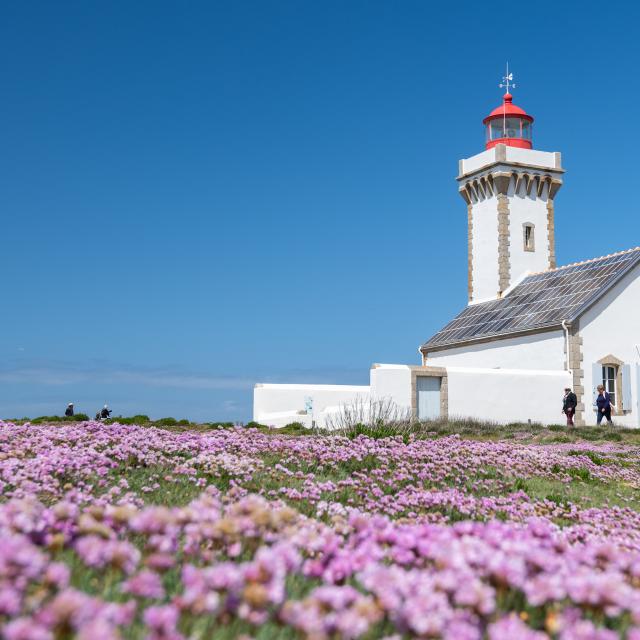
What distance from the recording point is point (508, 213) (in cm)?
4091

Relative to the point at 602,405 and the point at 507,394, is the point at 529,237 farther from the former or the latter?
the point at 602,405

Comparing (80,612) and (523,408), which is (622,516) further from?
(523,408)

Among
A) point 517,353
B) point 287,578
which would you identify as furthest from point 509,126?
point 287,578

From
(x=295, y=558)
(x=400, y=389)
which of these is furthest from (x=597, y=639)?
(x=400, y=389)

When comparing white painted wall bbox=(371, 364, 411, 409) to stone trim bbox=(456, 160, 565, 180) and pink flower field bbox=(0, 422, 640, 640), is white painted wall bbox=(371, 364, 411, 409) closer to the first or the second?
stone trim bbox=(456, 160, 565, 180)

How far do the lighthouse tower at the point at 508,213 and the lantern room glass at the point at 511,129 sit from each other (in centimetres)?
91

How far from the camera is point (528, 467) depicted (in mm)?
12375

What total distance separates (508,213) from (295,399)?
18.5m

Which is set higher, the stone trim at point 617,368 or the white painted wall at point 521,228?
the white painted wall at point 521,228

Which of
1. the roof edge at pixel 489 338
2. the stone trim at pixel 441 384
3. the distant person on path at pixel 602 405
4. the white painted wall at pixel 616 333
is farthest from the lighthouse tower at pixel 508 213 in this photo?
the stone trim at pixel 441 384

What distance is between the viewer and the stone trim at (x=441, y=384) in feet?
96.2

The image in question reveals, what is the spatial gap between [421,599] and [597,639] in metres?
0.61

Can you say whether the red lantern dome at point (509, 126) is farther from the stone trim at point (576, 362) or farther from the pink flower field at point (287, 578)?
the pink flower field at point (287, 578)

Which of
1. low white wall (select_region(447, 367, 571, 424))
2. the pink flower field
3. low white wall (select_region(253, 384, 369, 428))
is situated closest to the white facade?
low white wall (select_region(447, 367, 571, 424))
